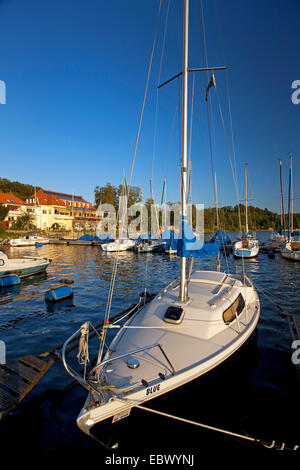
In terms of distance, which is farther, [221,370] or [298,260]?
[298,260]

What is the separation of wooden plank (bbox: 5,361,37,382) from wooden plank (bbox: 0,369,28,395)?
121 mm

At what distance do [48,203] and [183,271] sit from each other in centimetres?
8212

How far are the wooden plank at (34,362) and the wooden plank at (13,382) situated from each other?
51cm

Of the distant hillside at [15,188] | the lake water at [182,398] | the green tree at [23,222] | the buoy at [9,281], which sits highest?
the distant hillside at [15,188]

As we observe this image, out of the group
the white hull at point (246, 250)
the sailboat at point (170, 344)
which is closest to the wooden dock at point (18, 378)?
the sailboat at point (170, 344)

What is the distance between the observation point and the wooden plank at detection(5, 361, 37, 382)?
6.24 metres

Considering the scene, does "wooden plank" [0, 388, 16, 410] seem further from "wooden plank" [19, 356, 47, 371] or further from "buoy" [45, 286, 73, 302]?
"buoy" [45, 286, 73, 302]

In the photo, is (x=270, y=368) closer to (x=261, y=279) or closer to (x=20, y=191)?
(x=261, y=279)

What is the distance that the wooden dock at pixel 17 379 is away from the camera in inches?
211

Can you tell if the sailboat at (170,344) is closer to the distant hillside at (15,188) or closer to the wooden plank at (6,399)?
the wooden plank at (6,399)

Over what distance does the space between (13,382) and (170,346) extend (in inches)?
163

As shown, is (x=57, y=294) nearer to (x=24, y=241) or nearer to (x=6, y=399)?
(x=6, y=399)

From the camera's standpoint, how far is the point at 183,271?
720 centimetres
